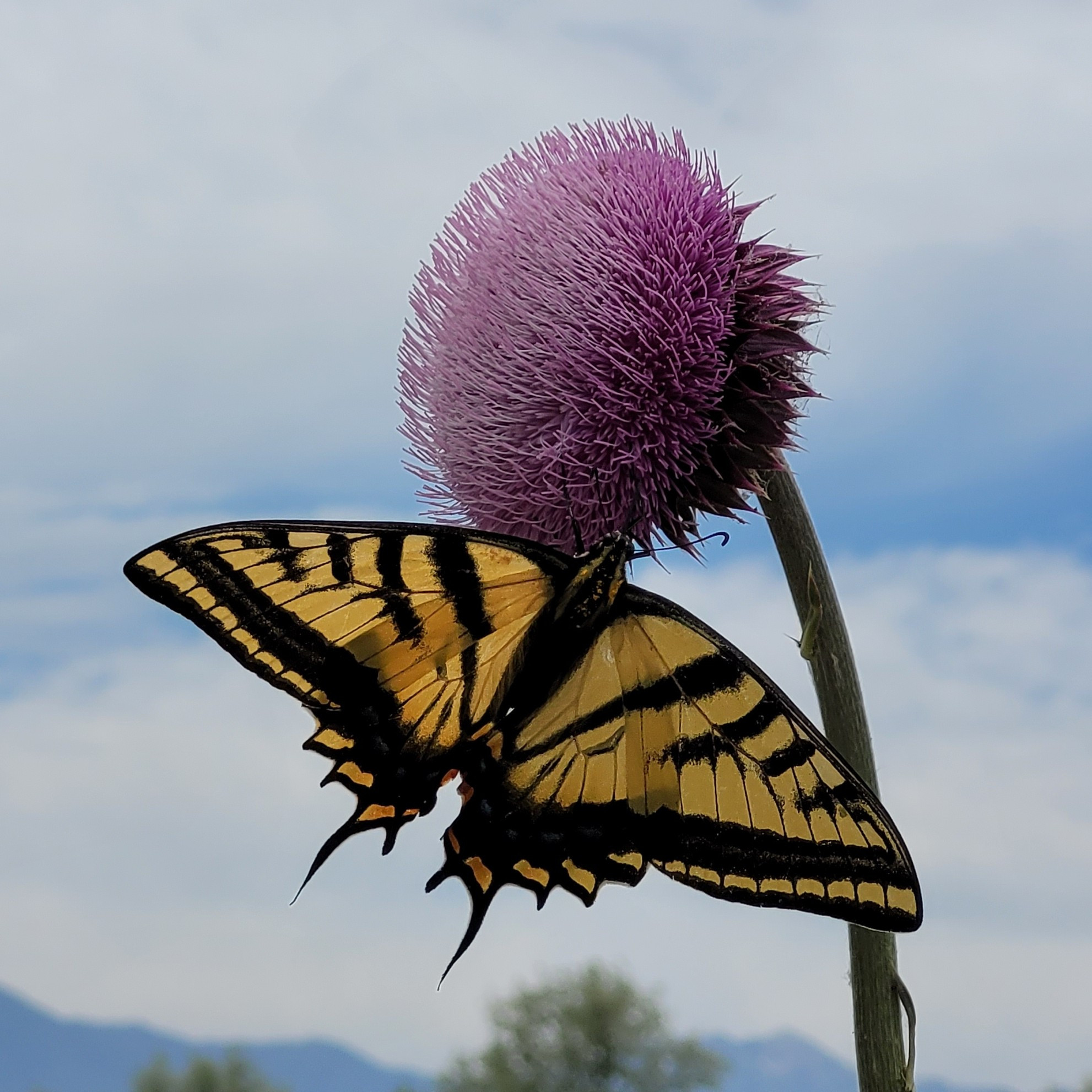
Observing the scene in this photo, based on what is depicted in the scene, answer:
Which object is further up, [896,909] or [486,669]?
[486,669]

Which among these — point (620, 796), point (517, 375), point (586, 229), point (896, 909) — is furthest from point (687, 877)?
point (586, 229)

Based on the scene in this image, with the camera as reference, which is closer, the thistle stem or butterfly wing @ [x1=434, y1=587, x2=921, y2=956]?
butterfly wing @ [x1=434, y1=587, x2=921, y2=956]

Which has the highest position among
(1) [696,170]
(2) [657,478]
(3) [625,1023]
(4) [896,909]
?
(3) [625,1023]

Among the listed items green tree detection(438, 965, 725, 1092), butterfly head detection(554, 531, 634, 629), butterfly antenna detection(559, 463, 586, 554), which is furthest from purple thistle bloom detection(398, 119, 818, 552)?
green tree detection(438, 965, 725, 1092)

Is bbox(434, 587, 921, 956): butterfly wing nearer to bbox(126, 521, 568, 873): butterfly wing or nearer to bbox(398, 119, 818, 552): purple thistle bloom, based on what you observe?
bbox(126, 521, 568, 873): butterfly wing

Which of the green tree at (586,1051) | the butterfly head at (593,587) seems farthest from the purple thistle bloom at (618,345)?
the green tree at (586,1051)

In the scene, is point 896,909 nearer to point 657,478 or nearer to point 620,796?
point 620,796
